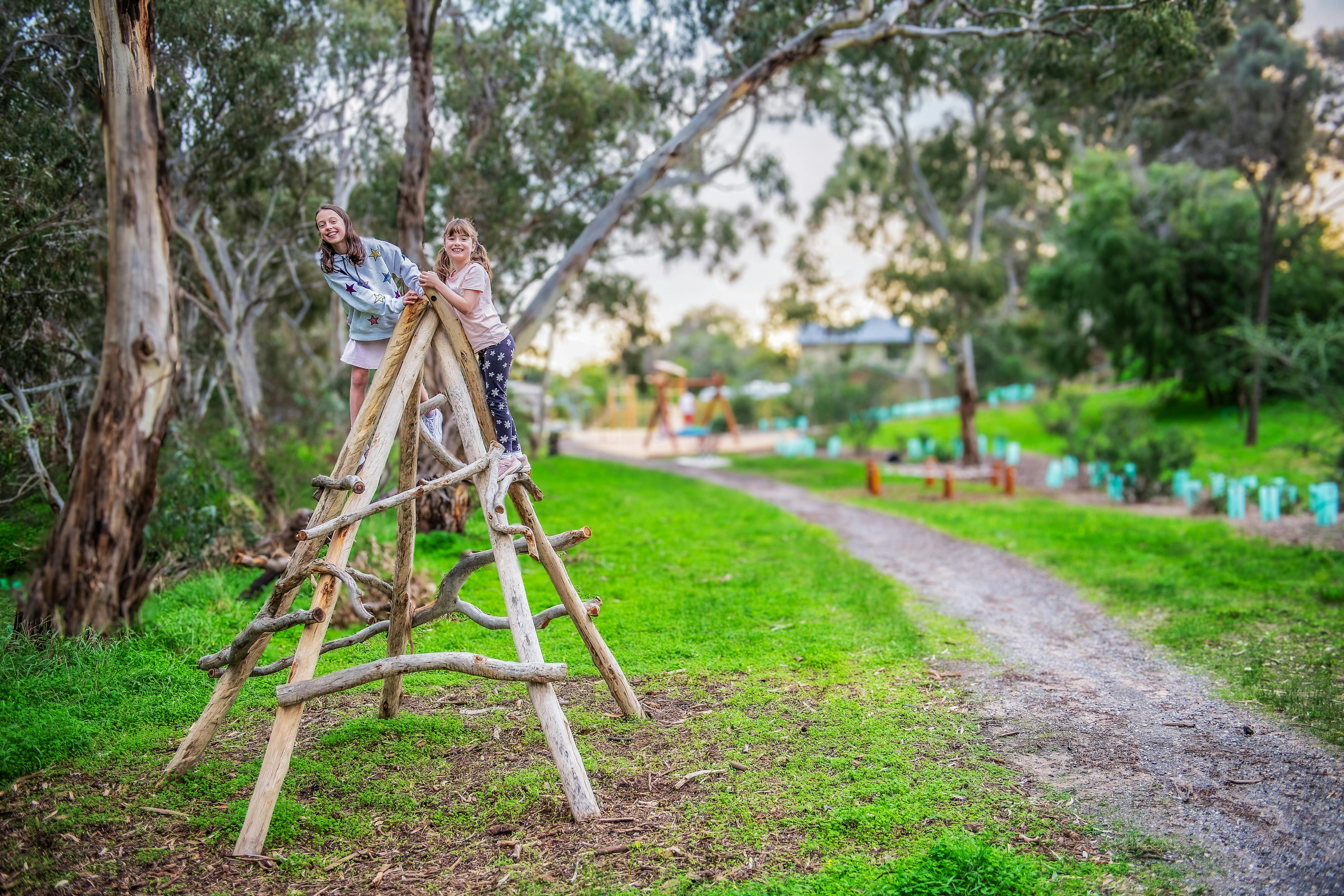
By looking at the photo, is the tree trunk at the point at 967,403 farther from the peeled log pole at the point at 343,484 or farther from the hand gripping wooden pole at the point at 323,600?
the peeled log pole at the point at 343,484

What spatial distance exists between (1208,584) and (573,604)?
653cm

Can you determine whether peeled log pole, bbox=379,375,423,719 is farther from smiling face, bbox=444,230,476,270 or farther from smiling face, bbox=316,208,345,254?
smiling face, bbox=316,208,345,254

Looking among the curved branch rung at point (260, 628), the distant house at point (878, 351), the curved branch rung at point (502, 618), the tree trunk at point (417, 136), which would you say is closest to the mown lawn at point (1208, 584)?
the curved branch rung at point (502, 618)

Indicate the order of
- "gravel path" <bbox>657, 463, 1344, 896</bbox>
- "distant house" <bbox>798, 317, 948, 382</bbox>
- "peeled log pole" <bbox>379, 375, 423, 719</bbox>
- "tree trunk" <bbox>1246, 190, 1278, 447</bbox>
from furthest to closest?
"distant house" <bbox>798, 317, 948, 382</bbox>, "tree trunk" <bbox>1246, 190, 1278, 447</bbox>, "peeled log pole" <bbox>379, 375, 423, 719</bbox>, "gravel path" <bbox>657, 463, 1344, 896</bbox>

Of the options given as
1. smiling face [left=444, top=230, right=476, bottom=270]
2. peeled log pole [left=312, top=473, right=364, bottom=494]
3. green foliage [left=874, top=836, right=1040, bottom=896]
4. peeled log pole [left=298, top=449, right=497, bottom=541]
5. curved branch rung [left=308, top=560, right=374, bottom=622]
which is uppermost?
smiling face [left=444, top=230, right=476, bottom=270]

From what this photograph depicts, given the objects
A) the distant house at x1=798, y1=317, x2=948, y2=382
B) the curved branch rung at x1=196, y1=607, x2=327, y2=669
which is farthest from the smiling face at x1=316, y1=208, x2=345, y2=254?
the distant house at x1=798, y1=317, x2=948, y2=382

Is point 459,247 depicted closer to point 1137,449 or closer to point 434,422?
point 434,422

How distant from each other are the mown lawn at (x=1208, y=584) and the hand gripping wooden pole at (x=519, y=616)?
3.82m

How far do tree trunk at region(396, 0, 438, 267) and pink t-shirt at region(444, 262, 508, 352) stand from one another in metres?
5.44

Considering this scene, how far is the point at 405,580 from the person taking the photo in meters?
4.67

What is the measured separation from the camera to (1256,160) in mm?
18562

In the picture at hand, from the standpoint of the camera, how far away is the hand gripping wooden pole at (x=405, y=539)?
14.6 feet

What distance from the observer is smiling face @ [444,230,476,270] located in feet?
14.1

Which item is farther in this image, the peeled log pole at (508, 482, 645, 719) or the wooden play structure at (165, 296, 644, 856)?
the peeled log pole at (508, 482, 645, 719)
